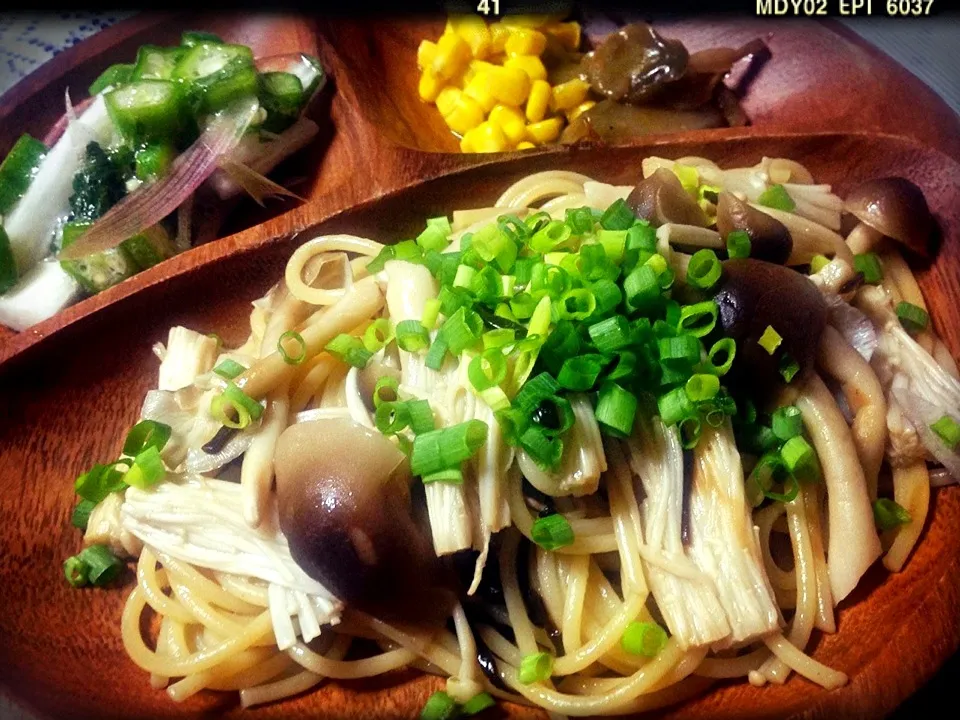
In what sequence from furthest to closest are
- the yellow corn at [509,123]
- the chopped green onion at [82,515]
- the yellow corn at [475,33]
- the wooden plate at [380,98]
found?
1. the yellow corn at [475,33]
2. the yellow corn at [509,123]
3. the wooden plate at [380,98]
4. the chopped green onion at [82,515]

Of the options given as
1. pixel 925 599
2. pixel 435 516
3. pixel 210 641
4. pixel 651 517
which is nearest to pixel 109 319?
pixel 210 641

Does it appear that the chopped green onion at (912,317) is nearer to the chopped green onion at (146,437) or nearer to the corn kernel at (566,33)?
the corn kernel at (566,33)

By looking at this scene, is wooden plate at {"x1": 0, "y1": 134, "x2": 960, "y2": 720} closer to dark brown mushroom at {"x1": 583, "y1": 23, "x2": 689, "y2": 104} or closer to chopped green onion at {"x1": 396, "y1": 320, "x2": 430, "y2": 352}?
dark brown mushroom at {"x1": 583, "y1": 23, "x2": 689, "y2": 104}

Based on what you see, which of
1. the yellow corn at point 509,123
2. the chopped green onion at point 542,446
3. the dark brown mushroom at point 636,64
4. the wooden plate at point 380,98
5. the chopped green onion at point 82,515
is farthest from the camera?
the yellow corn at point 509,123

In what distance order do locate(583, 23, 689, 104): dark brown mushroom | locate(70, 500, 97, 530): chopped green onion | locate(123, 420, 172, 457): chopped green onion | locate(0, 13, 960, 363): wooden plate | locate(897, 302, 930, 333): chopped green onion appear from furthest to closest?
locate(583, 23, 689, 104): dark brown mushroom < locate(0, 13, 960, 363): wooden plate < locate(897, 302, 930, 333): chopped green onion < locate(70, 500, 97, 530): chopped green onion < locate(123, 420, 172, 457): chopped green onion

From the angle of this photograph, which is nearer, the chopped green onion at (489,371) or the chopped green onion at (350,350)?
the chopped green onion at (489,371)

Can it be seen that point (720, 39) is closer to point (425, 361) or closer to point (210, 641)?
point (425, 361)

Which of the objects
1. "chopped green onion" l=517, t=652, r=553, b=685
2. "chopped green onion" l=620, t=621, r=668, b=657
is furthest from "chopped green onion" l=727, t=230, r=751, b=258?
"chopped green onion" l=517, t=652, r=553, b=685

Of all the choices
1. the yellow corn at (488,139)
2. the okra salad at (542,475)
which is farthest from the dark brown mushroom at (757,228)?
the yellow corn at (488,139)
